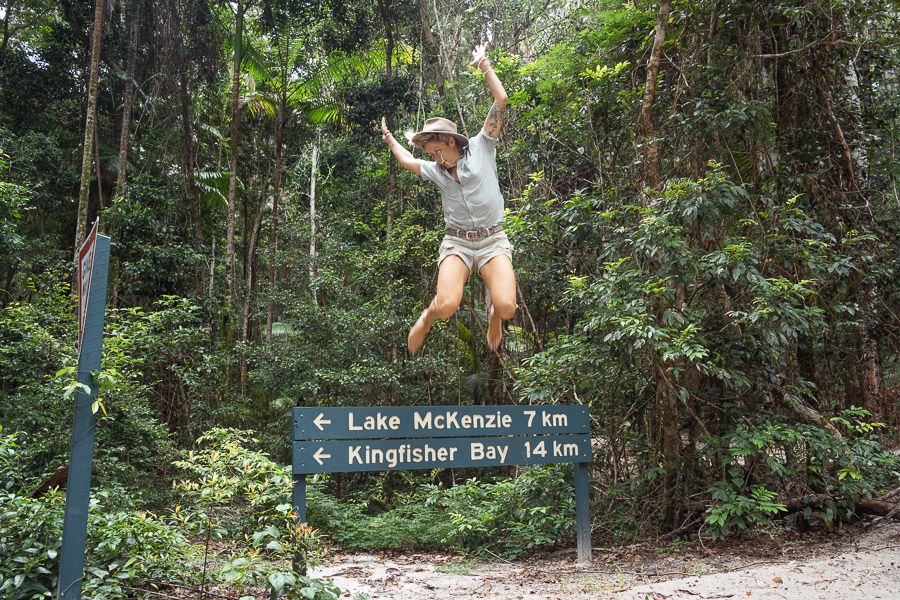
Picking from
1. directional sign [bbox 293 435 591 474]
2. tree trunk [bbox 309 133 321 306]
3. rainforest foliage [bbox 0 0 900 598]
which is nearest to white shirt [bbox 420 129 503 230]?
rainforest foliage [bbox 0 0 900 598]

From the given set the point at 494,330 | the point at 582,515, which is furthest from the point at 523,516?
the point at 494,330

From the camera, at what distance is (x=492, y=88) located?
15.9 ft

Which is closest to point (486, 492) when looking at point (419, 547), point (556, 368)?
point (419, 547)

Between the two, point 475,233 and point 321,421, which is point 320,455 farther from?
point 475,233

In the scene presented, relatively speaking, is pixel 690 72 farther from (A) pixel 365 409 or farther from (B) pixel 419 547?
(B) pixel 419 547

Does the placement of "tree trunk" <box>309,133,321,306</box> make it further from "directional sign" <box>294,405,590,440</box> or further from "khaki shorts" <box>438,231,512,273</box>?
"directional sign" <box>294,405,590,440</box>

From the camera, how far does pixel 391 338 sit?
11.2 metres

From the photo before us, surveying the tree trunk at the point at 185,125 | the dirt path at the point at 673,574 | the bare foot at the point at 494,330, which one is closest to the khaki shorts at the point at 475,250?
the bare foot at the point at 494,330

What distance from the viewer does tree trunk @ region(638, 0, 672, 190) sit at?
20.3 ft

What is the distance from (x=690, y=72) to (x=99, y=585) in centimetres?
678

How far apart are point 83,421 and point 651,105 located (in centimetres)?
538

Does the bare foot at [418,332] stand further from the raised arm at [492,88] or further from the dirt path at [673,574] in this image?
the dirt path at [673,574]

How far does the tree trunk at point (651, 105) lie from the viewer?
20.3ft

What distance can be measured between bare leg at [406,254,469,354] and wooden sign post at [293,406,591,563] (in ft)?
2.33
